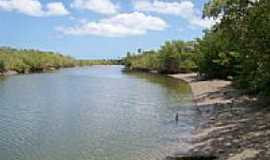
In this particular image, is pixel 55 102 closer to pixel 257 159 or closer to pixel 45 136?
pixel 45 136

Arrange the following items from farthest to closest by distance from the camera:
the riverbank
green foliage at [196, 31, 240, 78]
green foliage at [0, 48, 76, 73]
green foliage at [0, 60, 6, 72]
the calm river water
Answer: green foliage at [0, 48, 76, 73], green foliage at [0, 60, 6, 72], green foliage at [196, 31, 240, 78], the calm river water, the riverbank

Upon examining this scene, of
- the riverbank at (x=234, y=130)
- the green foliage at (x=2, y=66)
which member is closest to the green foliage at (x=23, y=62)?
the green foliage at (x=2, y=66)

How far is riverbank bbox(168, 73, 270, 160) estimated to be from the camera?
71.8 feet

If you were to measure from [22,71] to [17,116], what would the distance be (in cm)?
11532

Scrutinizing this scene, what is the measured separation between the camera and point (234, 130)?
28.2 m

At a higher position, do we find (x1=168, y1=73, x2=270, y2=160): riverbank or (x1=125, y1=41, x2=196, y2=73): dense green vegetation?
(x1=125, y1=41, x2=196, y2=73): dense green vegetation

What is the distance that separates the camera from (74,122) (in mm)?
35406

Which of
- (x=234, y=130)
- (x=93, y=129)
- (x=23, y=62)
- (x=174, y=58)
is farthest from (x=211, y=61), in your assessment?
(x=23, y=62)

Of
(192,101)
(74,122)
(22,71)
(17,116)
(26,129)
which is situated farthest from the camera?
(22,71)

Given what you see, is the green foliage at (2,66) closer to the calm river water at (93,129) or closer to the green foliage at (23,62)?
the green foliage at (23,62)

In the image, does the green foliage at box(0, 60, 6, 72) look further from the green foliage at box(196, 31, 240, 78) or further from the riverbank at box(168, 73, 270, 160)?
the riverbank at box(168, 73, 270, 160)

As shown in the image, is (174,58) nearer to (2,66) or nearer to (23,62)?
(2,66)

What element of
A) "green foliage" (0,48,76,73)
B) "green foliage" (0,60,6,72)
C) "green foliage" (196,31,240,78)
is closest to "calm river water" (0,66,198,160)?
"green foliage" (196,31,240,78)

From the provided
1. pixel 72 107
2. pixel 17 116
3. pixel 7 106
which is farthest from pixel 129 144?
pixel 7 106
